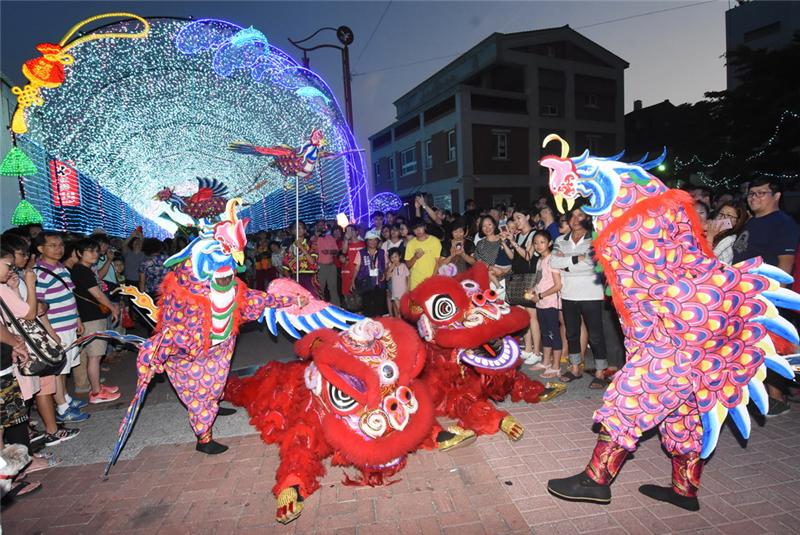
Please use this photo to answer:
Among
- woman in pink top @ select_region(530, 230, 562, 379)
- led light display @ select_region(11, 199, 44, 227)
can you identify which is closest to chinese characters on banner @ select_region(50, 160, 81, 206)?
led light display @ select_region(11, 199, 44, 227)

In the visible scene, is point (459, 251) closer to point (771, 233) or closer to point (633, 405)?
point (771, 233)

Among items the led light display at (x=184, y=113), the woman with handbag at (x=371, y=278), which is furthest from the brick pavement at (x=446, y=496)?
the woman with handbag at (x=371, y=278)

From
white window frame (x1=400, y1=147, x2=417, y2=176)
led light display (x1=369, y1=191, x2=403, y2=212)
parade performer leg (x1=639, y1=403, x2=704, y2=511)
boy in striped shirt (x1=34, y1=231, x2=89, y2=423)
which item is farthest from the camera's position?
white window frame (x1=400, y1=147, x2=417, y2=176)

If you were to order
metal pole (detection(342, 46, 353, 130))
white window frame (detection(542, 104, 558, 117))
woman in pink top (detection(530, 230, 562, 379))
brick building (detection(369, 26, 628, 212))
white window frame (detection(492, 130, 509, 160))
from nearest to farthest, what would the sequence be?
1. woman in pink top (detection(530, 230, 562, 379))
2. metal pole (detection(342, 46, 353, 130))
3. brick building (detection(369, 26, 628, 212))
4. white window frame (detection(492, 130, 509, 160))
5. white window frame (detection(542, 104, 558, 117))

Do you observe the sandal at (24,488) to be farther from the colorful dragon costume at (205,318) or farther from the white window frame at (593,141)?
the white window frame at (593,141)

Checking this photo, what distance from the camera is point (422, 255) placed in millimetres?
5996

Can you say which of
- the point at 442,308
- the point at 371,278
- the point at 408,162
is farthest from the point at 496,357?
the point at 408,162

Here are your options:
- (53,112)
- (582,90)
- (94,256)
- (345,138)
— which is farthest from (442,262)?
(582,90)

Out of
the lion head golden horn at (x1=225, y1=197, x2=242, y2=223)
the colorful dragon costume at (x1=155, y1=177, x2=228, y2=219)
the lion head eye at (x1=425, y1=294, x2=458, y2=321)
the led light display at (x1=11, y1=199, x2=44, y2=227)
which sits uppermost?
the led light display at (x1=11, y1=199, x2=44, y2=227)

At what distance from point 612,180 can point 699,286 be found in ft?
2.33

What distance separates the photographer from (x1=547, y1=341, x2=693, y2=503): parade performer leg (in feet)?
7.66

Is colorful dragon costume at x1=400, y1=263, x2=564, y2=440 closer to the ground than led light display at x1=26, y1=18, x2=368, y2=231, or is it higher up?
closer to the ground

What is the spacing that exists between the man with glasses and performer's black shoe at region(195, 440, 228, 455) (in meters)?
4.48

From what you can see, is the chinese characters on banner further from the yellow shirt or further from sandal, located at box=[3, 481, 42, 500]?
the yellow shirt
